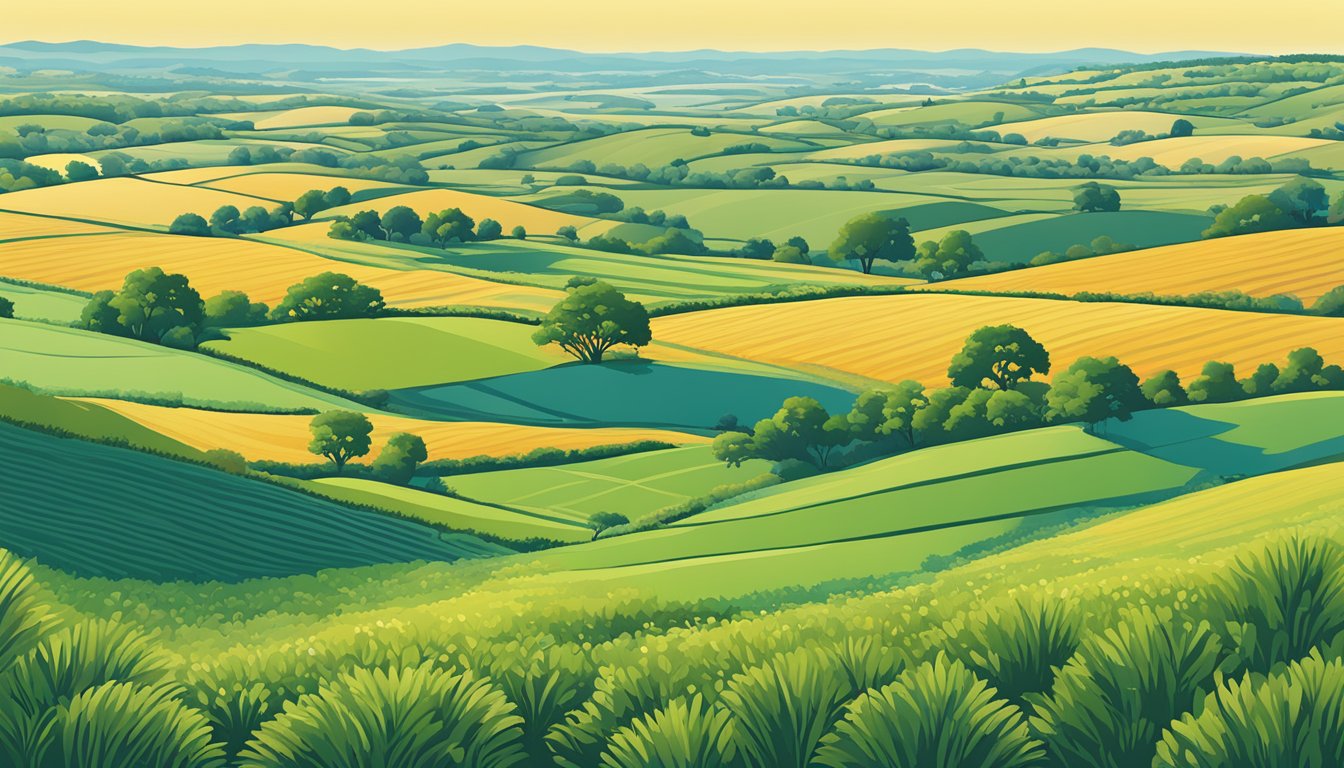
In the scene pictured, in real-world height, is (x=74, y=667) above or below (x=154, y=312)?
above

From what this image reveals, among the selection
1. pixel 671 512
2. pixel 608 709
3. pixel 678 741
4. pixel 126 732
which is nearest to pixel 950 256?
pixel 671 512

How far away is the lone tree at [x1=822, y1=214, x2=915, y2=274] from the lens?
169 meters

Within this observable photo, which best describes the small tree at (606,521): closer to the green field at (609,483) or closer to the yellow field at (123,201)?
the green field at (609,483)

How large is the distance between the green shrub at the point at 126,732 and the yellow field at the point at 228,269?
353 feet

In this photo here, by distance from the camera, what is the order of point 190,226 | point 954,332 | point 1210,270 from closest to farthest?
1. point 954,332
2. point 1210,270
3. point 190,226

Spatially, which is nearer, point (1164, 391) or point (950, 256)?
point (1164, 391)

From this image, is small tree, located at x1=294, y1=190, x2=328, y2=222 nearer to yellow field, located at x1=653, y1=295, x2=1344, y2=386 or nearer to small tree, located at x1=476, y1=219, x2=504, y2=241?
small tree, located at x1=476, y1=219, x2=504, y2=241

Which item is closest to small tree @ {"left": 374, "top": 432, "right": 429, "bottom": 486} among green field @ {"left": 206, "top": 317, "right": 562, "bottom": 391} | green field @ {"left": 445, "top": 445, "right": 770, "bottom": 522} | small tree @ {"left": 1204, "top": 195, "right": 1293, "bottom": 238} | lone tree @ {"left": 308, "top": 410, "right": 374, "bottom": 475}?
lone tree @ {"left": 308, "top": 410, "right": 374, "bottom": 475}

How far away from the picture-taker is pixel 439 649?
20531 mm

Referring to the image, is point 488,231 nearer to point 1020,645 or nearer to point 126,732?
point 1020,645

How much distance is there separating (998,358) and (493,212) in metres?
123

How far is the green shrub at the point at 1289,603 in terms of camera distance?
20578 millimetres

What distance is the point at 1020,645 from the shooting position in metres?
20.2

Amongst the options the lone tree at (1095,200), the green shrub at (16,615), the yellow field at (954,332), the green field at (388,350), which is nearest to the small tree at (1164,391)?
the yellow field at (954,332)
